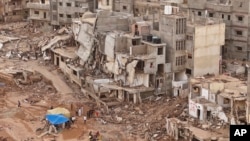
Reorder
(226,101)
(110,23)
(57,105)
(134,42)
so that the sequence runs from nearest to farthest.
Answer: (226,101)
(57,105)
(134,42)
(110,23)

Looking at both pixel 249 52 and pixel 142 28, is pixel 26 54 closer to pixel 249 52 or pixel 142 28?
pixel 142 28

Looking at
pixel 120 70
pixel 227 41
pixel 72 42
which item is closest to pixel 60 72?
pixel 72 42

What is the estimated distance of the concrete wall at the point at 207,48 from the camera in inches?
1711

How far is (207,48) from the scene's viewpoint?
144 feet

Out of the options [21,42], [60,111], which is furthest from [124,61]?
[21,42]

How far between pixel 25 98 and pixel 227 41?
18138 millimetres

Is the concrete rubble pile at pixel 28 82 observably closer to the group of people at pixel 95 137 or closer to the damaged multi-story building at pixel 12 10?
the group of people at pixel 95 137

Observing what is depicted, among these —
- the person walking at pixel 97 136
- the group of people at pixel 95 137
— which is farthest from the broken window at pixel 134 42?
the group of people at pixel 95 137

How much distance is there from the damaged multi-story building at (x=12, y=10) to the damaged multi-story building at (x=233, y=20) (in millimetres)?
24627

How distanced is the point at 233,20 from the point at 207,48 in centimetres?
924

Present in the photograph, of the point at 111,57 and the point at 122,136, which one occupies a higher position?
the point at 111,57

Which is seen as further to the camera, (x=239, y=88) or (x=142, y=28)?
(x=142, y=28)

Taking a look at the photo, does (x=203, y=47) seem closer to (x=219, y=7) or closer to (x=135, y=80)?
(x=135, y=80)

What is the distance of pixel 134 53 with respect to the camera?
144 ft
